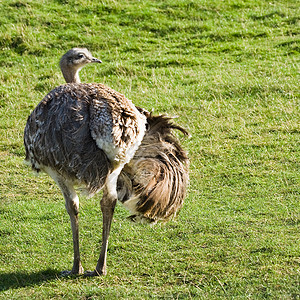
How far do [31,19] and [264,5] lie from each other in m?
6.22

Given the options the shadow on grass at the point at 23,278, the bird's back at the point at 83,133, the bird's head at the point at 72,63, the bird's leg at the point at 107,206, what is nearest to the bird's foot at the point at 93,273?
the bird's leg at the point at 107,206

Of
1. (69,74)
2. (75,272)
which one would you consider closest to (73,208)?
(75,272)

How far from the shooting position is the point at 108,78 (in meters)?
13.1

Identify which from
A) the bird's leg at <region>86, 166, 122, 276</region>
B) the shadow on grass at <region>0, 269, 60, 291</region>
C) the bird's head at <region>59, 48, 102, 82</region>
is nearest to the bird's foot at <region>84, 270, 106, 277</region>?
the bird's leg at <region>86, 166, 122, 276</region>

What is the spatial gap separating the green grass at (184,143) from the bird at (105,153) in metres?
0.59

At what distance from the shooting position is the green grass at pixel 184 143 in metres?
6.23

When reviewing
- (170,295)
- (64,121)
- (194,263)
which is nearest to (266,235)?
(194,263)

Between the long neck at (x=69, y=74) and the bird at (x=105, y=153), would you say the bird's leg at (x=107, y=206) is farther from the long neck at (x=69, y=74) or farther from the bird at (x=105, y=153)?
the long neck at (x=69, y=74)

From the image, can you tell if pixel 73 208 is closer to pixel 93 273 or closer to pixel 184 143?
pixel 93 273

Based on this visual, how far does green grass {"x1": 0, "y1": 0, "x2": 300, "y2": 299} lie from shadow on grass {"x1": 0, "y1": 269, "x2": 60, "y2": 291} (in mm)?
18

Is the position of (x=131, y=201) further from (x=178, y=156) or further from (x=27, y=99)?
(x=27, y=99)

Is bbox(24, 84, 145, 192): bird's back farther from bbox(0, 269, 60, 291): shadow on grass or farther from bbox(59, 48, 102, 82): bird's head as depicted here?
bbox(59, 48, 102, 82): bird's head

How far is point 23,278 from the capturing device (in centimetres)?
632

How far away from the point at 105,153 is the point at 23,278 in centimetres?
162
